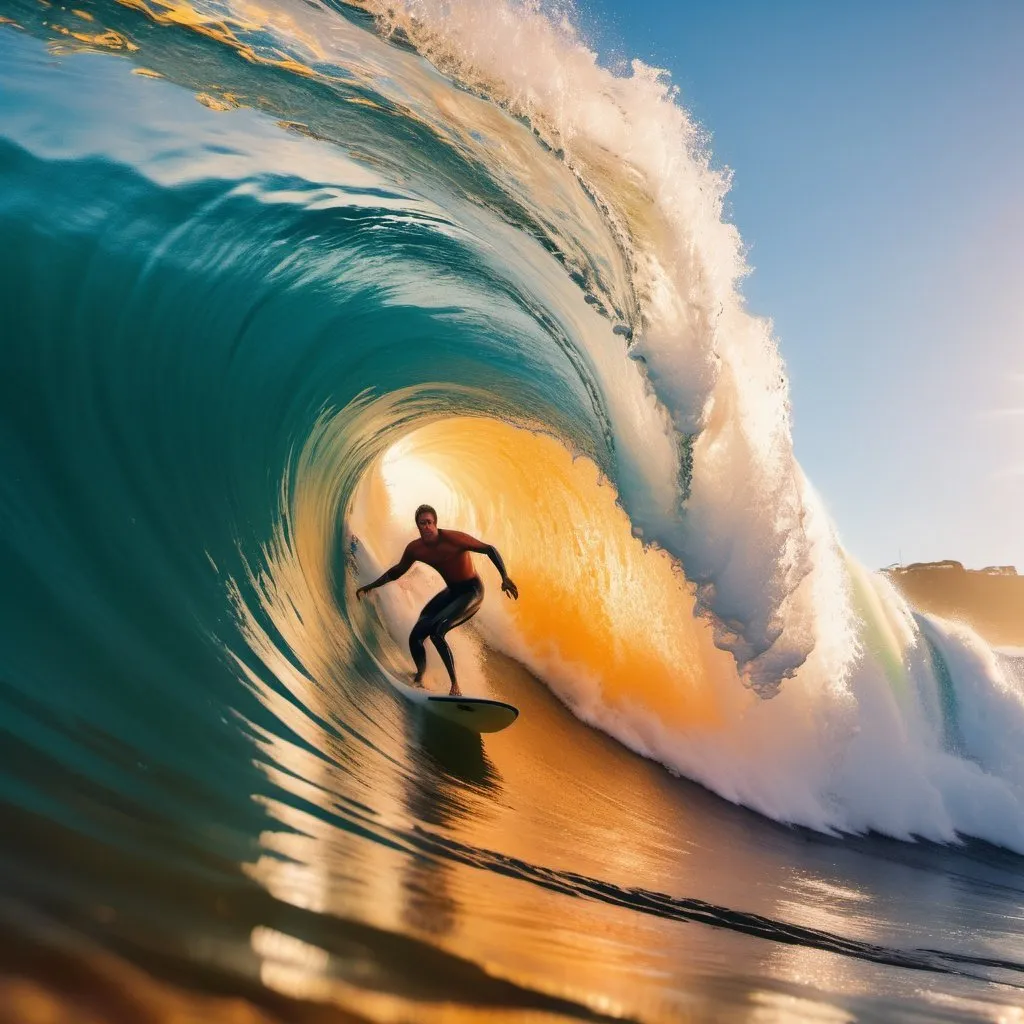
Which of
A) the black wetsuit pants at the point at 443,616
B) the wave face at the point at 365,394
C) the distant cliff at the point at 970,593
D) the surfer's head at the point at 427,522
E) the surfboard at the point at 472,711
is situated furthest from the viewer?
the distant cliff at the point at 970,593

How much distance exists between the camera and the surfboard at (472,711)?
5098 millimetres

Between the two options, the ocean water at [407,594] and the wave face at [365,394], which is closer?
the ocean water at [407,594]

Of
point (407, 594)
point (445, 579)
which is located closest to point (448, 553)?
point (445, 579)

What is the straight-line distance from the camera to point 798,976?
231cm

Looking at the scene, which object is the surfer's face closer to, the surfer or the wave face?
the surfer

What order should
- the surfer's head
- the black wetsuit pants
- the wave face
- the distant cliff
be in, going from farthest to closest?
the distant cliff, the black wetsuit pants, the surfer's head, the wave face

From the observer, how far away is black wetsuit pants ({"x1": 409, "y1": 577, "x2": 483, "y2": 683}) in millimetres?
5887

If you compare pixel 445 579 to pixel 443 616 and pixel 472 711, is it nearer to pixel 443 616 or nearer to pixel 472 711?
pixel 443 616

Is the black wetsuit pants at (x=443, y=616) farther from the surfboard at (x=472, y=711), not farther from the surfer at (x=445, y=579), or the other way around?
the surfboard at (x=472, y=711)

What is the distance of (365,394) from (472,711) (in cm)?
410

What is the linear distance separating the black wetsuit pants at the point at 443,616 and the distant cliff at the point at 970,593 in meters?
55.3

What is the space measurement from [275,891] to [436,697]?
3534 millimetres

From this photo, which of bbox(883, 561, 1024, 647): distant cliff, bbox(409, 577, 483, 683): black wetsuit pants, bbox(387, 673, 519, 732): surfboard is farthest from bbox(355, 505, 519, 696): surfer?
bbox(883, 561, 1024, 647): distant cliff

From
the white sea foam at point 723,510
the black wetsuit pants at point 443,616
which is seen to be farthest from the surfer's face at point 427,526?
the white sea foam at point 723,510
